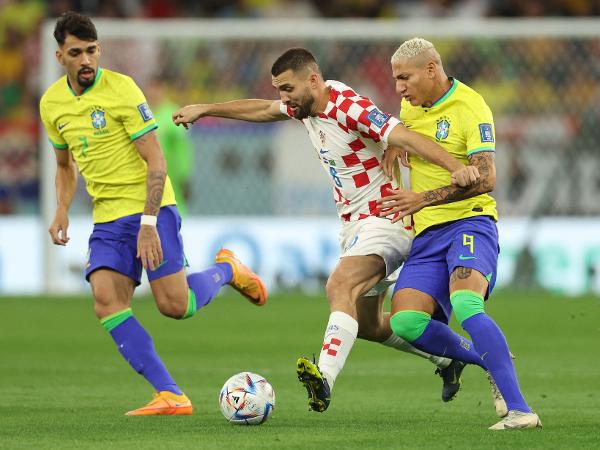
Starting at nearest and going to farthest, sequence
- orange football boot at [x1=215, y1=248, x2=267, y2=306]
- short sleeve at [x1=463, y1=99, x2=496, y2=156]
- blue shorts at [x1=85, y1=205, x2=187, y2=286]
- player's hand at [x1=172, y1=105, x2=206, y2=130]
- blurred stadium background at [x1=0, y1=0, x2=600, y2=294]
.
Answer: short sleeve at [x1=463, y1=99, x2=496, y2=156]
player's hand at [x1=172, y1=105, x2=206, y2=130]
blue shorts at [x1=85, y1=205, x2=187, y2=286]
orange football boot at [x1=215, y1=248, x2=267, y2=306]
blurred stadium background at [x1=0, y1=0, x2=600, y2=294]

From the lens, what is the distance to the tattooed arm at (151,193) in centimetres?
751

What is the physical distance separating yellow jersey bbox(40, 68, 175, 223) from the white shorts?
1192 mm

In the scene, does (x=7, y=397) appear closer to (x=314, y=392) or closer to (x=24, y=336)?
(x=314, y=392)

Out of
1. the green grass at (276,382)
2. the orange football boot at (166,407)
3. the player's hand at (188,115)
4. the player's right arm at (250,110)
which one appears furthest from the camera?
the player's right arm at (250,110)

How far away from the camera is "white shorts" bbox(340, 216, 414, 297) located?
7.30m

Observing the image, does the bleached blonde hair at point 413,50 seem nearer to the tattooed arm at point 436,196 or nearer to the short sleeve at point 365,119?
the short sleeve at point 365,119

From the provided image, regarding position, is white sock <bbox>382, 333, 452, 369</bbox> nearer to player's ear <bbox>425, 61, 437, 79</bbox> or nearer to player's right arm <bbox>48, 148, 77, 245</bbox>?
player's ear <bbox>425, 61, 437, 79</bbox>

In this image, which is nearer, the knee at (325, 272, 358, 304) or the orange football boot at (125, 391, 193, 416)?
the knee at (325, 272, 358, 304)

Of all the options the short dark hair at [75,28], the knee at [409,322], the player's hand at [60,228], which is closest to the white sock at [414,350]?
the knee at [409,322]

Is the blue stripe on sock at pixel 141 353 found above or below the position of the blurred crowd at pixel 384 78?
below

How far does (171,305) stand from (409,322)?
5.08ft

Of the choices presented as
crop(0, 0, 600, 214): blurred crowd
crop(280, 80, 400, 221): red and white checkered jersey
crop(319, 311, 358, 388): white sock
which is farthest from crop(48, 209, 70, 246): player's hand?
crop(0, 0, 600, 214): blurred crowd

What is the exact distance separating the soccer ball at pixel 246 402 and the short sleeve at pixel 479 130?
1574 millimetres

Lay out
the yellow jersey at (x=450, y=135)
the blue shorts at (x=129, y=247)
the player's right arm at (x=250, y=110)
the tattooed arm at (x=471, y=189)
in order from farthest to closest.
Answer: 1. the player's right arm at (x=250, y=110)
2. the blue shorts at (x=129, y=247)
3. the yellow jersey at (x=450, y=135)
4. the tattooed arm at (x=471, y=189)
